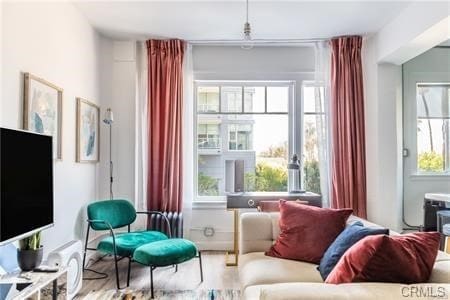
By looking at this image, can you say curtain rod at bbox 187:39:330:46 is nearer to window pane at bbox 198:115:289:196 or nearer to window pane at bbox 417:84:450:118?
window pane at bbox 198:115:289:196

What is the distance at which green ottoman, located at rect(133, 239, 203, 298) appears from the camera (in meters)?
3.13

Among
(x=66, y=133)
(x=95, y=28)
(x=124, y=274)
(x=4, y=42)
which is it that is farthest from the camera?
(x=95, y=28)

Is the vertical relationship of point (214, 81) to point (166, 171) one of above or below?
above

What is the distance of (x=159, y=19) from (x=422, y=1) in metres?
2.48

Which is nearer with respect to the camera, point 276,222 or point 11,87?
point 11,87

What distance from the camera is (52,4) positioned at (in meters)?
3.21

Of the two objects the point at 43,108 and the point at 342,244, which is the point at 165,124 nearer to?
the point at 43,108

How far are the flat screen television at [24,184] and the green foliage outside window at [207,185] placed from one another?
2491mm

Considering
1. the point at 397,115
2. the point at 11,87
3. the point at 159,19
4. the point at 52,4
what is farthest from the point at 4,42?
the point at 397,115

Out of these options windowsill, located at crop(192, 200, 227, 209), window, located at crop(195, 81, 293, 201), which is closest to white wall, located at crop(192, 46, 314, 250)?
windowsill, located at crop(192, 200, 227, 209)

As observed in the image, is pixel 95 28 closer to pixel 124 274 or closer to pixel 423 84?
pixel 124 274

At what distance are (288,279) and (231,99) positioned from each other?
3119 millimetres

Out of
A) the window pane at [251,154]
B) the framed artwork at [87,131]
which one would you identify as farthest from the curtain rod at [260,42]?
the framed artwork at [87,131]

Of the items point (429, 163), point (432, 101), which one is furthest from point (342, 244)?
point (432, 101)
